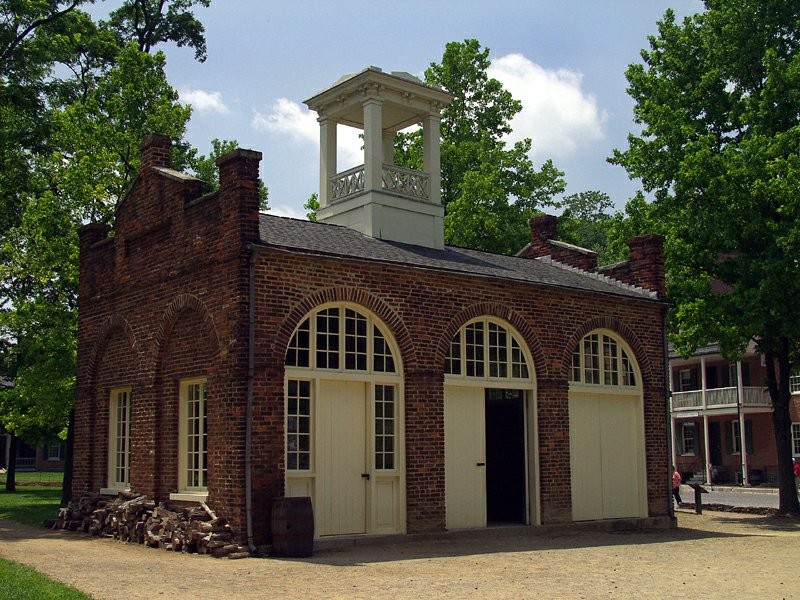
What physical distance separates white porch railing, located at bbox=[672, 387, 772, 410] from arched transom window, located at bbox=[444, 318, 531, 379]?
90.1 feet

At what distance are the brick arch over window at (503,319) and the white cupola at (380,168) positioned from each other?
2776mm

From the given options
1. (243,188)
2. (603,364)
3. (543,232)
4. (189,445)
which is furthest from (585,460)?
(243,188)

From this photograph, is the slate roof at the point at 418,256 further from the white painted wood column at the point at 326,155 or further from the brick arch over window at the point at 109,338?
the brick arch over window at the point at 109,338

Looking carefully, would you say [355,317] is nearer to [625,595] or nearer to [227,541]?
[227,541]

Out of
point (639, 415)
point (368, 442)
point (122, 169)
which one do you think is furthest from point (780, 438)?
point (122, 169)

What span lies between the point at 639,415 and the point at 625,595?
386 inches

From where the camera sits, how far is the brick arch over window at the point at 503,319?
16375 mm

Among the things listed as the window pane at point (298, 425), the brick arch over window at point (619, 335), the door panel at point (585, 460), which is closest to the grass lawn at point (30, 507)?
the window pane at point (298, 425)

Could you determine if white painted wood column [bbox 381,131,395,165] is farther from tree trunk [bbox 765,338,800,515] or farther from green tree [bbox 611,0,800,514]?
tree trunk [bbox 765,338,800,515]

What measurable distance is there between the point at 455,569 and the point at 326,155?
10.7 meters

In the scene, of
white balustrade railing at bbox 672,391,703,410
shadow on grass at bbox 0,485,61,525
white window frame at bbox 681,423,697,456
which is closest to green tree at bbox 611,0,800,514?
shadow on grass at bbox 0,485,61,525

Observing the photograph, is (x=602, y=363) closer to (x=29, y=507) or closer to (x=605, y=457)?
(x=605, y=457)

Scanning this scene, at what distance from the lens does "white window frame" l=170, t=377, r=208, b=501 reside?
15.1 metres

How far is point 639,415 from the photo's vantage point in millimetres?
19734
